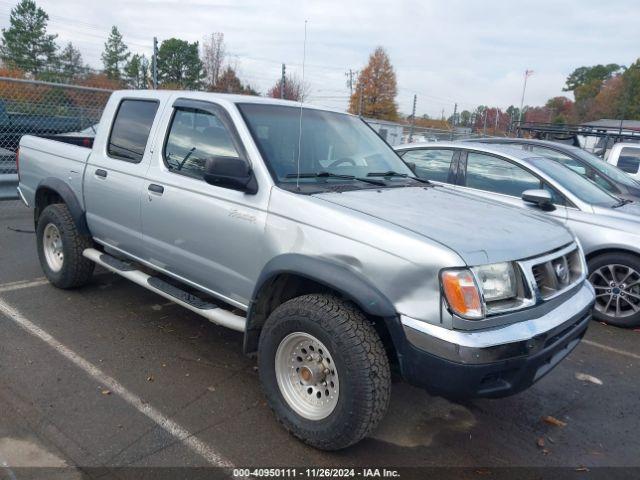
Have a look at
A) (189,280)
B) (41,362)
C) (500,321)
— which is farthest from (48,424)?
(500,321)

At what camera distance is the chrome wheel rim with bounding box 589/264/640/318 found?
5234mm

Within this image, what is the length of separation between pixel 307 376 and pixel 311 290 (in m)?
0.52

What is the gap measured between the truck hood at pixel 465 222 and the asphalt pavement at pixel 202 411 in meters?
1.24

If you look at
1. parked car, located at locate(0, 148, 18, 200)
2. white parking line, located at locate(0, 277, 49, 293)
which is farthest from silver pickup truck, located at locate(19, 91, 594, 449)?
parked car, located at locate(0, 148, 18, 200)

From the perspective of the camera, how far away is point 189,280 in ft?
12.5

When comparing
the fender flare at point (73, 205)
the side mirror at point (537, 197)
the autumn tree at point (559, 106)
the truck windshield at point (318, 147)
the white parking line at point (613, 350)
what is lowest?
the white parking line at point (613, 350)

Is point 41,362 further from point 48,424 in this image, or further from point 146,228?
point 146,228

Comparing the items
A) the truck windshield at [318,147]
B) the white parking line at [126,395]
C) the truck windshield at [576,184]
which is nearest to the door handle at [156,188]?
the truck windshield at [318,147]

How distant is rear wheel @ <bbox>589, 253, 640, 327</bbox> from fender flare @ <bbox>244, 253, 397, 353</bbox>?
3.73m

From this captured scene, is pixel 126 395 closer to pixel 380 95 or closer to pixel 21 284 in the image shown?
pixel 21 284

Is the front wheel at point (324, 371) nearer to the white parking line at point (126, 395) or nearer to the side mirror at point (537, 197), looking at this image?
the white parking line at point (126, 395)

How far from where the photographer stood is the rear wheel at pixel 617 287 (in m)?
5.21

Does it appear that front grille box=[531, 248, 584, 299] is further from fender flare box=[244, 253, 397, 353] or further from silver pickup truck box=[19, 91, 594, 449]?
fender flare box=[244, 253, 397, 353]

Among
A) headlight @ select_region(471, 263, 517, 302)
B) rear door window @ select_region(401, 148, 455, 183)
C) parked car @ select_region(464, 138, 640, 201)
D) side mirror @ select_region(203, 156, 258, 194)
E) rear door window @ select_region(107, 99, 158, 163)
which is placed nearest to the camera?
headlight @ select_region(471, 263, 517, 302)
